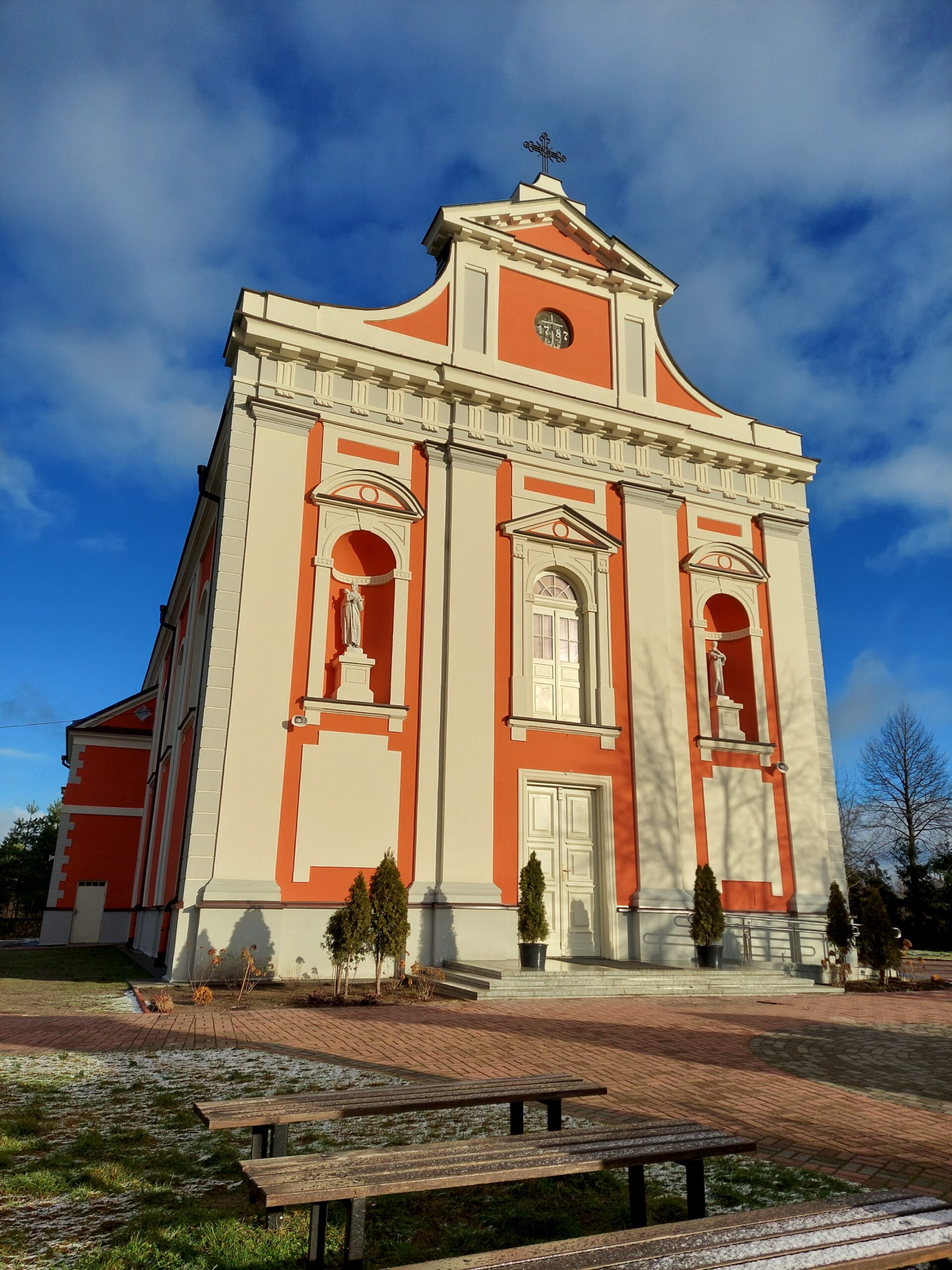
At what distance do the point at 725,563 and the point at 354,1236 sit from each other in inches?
639

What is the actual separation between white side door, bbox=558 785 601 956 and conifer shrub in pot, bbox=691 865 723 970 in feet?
5.43

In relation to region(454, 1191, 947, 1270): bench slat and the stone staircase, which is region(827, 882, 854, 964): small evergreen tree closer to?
the stone staircase

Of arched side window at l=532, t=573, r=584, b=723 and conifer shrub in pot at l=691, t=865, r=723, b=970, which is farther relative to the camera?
arched side window at l=532, t=573, r=584, b=723

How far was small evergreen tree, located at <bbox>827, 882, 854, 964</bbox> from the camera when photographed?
47.2ft

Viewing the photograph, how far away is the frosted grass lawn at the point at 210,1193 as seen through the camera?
3330mm

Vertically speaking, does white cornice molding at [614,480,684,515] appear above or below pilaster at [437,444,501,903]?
above

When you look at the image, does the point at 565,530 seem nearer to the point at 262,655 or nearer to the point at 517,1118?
the point at 262,655

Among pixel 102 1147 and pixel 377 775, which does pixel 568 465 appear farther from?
Result: pixel 102 1147

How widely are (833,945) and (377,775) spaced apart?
27.1ft

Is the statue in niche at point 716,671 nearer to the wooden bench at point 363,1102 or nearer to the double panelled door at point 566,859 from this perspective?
the double panelled door at point 566,859

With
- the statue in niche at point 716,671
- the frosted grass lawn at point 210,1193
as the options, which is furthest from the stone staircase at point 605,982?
the frosted grass lawn at point 210,1193

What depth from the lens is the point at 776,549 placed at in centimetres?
1839

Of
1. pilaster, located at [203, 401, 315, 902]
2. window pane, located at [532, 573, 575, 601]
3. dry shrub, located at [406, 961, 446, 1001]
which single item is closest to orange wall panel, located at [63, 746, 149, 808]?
pilaster, located at [203, 401, 315, 902]

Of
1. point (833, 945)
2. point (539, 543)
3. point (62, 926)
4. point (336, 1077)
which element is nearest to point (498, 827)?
point (539, 543)
